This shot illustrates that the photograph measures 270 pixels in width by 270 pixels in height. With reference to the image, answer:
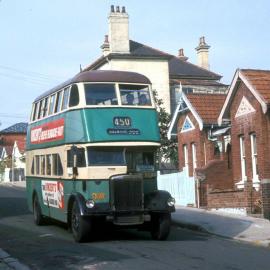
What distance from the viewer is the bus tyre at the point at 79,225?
13.2 meters

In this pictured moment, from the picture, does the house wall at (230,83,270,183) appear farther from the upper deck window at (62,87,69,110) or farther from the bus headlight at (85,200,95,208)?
the bus headlight at (85,200,95,208)

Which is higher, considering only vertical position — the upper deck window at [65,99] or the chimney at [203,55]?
the chimney at [203,55]

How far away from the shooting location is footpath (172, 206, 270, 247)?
14459mm

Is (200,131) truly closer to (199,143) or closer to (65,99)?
(199,143)

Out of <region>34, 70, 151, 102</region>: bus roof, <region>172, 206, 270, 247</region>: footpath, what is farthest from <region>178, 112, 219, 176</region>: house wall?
<region>34, 70, 151, 102</region>: bus roof

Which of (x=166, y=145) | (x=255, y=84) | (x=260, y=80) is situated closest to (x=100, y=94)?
(x=255, y=84)

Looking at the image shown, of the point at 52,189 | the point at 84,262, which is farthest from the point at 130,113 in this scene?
the point at 84,262

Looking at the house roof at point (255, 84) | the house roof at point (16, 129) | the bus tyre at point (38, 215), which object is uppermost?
the house roof at point (16, 129)

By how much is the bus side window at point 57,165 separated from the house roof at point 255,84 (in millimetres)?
8346

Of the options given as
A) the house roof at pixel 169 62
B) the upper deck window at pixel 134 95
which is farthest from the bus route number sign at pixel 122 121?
the house roof at pixel 169 62

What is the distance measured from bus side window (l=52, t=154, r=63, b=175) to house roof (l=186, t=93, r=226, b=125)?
11879 millimetres

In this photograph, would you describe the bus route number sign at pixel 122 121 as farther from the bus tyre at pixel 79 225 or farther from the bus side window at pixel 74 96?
the bus tyre at pixel 79 225

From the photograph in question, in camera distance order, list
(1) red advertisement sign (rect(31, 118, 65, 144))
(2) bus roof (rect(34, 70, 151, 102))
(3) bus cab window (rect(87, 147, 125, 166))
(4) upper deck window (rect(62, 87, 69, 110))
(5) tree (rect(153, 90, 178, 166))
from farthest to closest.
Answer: (5) tree (rect(153, 90, 178, 166))
(1) red advertisement sign (rect(31, 118, 65, 144))
(4) upper deck window (rect(62, 87, 69, 110))
(2) bus roof (rect(34, 70, 151, 102))
(3) bus cab window (rect(87, 147, 125, 166))

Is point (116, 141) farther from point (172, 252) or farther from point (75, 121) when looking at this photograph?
point (172, 252)
